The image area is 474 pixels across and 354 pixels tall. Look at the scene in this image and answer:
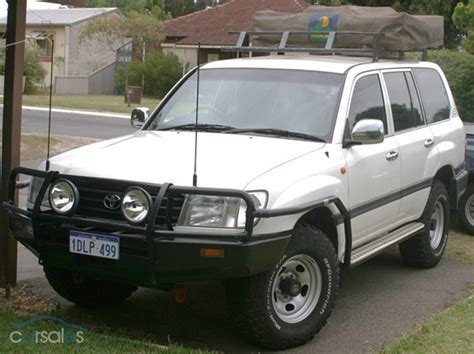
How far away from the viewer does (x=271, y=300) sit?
505cm

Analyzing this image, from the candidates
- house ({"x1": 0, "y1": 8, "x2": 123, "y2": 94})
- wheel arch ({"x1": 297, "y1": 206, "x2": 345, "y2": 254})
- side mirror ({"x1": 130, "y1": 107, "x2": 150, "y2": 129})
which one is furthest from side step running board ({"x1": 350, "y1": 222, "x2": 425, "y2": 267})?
house ({"x1": 0, "y1": 8, "x2": 123, "y2": 94})

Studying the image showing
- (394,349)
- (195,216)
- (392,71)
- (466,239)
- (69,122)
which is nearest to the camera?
(195,216)

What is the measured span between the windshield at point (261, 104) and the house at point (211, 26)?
29.9m

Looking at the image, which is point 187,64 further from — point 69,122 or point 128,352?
point 128,352

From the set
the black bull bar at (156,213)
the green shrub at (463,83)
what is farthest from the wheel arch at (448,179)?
the green shrub at (463,83)

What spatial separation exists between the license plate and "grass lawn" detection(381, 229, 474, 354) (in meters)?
1.87

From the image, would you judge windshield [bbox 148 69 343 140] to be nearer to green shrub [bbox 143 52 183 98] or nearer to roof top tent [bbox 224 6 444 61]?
roof top tent [bbox 224 6 444 61]

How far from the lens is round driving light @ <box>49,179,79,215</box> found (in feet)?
16.6

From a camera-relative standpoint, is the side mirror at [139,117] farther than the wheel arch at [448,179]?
No

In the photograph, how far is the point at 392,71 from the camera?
7141 millimetres

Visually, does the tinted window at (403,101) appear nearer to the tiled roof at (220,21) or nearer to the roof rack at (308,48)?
the roof rack at (308,48)

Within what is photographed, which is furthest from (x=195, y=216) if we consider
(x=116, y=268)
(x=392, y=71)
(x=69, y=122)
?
(x=69, y=122)

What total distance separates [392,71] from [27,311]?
3771mm
